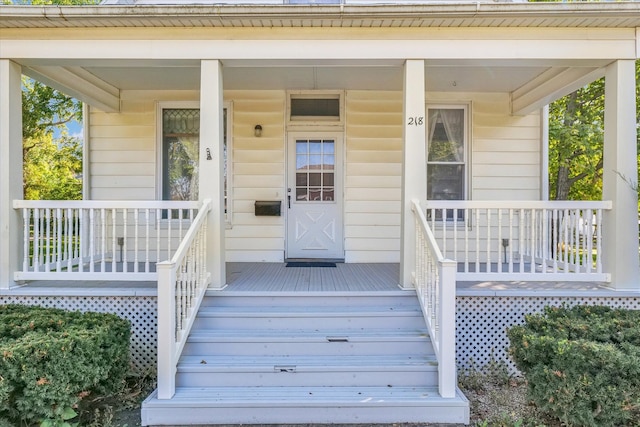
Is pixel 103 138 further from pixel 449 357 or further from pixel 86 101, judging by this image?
pixel 449 357

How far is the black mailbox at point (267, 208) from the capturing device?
580 centimetres

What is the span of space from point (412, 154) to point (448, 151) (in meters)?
2.24

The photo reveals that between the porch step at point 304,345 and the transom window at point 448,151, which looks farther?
the transom window at point 448,151

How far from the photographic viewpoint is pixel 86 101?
5.39 metres

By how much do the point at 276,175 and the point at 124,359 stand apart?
10.8 ft

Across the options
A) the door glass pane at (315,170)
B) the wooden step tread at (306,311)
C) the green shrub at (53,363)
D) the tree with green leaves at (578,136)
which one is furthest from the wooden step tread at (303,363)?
the tree with green leaves at (578,136)

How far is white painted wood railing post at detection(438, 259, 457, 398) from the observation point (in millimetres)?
3061

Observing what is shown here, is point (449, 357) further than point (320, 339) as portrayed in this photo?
No

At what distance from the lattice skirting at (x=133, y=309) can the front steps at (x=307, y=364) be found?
0.61 metres

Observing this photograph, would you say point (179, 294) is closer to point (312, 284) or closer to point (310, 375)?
point (310, 375)

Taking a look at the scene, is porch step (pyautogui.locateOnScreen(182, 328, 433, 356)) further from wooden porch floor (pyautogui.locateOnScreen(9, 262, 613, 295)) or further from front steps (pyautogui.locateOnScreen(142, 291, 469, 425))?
wooden porch floor (pyautogui.locateOnScreen(9, 262, 613, 295))

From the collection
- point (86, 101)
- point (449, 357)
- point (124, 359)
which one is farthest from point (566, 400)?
point (86, 101)

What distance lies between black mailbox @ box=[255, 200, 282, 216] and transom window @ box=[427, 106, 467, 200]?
2.29m

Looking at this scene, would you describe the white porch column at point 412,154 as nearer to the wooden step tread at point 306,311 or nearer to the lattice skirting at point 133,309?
the wooden step tread at point 306,311
